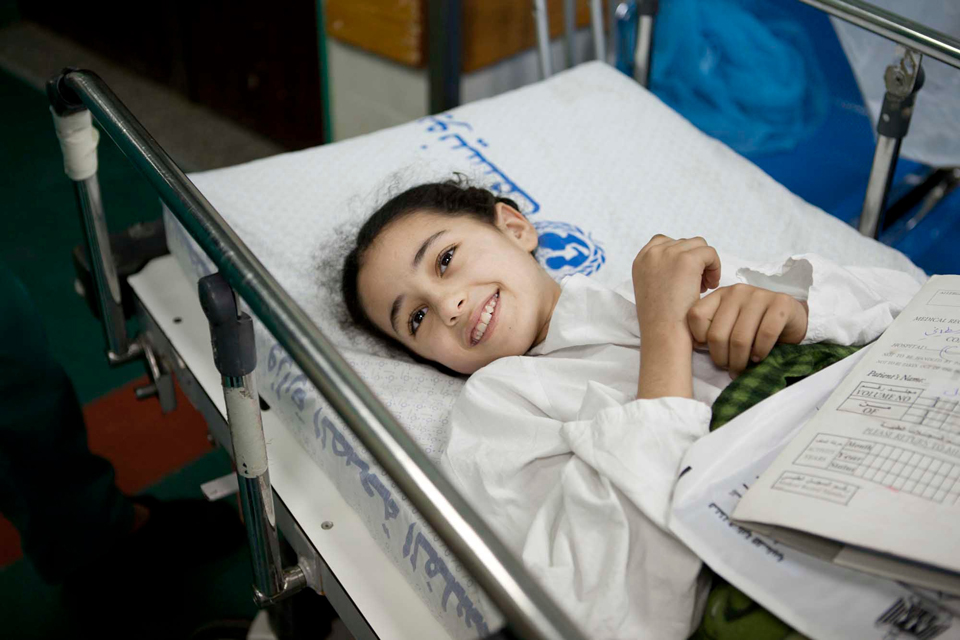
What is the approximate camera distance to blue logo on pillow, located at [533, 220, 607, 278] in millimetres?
1497

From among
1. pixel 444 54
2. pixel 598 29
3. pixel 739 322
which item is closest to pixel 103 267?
pixel 739 322

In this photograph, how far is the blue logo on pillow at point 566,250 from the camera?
4.91 feet

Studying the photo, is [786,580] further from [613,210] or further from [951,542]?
[613,210]

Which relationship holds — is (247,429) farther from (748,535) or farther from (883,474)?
(883,474)

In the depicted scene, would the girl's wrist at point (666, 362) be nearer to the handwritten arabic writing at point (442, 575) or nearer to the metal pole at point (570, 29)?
the handwritten arabic writing at point (442, 575)

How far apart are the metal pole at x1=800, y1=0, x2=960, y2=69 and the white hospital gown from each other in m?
0.34

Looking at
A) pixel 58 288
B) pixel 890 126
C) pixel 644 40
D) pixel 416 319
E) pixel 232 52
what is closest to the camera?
pixel 416 319

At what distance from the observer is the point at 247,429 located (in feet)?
2.99

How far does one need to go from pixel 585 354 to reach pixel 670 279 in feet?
0.59

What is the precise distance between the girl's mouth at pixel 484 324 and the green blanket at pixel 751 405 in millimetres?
330

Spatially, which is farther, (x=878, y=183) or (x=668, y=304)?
(x=878, y=183)

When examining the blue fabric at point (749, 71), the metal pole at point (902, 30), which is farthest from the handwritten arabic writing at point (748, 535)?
the blue fabric at point (749, 71)

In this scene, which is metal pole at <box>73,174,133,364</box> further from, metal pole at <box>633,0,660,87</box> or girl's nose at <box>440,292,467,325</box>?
metal pole at <box>633,0,660,87</box>

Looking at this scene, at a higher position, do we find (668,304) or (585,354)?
(668,304)
